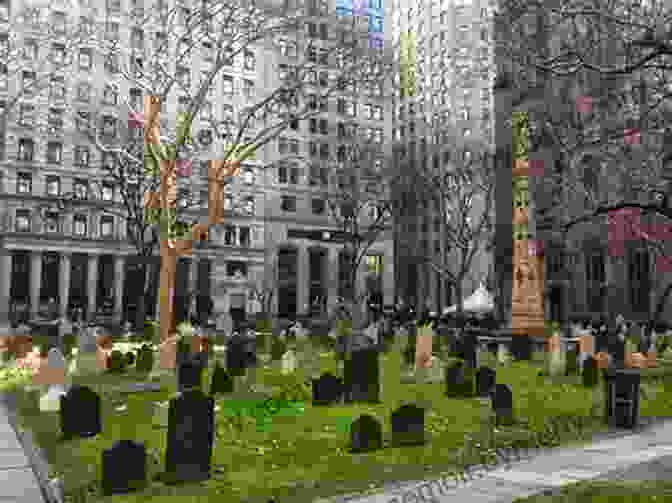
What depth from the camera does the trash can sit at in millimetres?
A: 10602

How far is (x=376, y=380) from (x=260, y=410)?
2533 mm

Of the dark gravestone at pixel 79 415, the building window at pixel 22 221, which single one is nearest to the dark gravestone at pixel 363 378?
the dark gravestone at pixel 79 415

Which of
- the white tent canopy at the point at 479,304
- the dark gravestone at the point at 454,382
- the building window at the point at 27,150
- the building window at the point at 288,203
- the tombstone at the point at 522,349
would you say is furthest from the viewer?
the building window at the point at 288,203

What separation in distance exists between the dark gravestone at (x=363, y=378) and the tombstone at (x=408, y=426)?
368 cm

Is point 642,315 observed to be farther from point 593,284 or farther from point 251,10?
point 251,10

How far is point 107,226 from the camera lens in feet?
190

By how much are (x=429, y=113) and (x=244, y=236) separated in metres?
26.6

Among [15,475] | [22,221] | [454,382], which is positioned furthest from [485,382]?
[22,221]

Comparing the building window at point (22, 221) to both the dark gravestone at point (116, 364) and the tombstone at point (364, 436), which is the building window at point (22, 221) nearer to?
the dark gravestone at point (116, 364)

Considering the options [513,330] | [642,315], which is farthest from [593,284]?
[513,330]

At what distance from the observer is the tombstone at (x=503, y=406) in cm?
1058

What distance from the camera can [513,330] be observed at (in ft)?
83.9

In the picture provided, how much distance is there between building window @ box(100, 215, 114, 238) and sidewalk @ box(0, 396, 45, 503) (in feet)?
162

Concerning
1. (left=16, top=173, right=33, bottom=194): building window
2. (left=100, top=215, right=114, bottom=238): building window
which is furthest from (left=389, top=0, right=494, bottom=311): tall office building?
(left=16, top=173, right=33, bottom=194): building window
